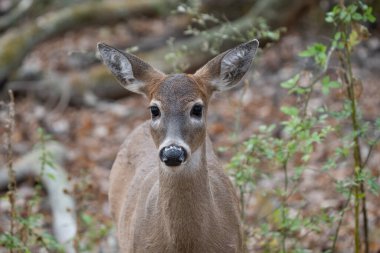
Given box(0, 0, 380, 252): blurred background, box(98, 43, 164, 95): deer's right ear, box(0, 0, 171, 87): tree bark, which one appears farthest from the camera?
box(0, 0, 171, 87): tree bark

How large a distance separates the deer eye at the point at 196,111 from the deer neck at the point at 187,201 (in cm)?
19

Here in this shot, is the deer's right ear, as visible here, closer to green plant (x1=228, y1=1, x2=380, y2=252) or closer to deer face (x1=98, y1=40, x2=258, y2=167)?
deer face (x1=98, y1=40, x2=258, y2=167)

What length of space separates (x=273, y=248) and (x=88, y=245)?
153cm

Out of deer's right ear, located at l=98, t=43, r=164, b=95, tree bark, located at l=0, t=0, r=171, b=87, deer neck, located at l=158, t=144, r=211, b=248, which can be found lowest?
deer neck, located at l=158, t=144, r=211, b=248

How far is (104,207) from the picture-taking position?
8203mm

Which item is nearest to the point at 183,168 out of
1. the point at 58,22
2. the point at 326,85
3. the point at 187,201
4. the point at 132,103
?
the point at 187,201

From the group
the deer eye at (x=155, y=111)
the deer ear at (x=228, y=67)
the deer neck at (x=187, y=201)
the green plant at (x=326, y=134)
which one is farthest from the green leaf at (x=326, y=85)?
the deer eye at (x=155, y=111)

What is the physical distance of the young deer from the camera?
4.20 meters

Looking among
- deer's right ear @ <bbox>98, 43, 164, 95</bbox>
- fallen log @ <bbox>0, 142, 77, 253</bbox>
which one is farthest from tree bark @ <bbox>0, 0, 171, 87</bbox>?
deer's right ear @ <bbox>98, 43, 164, 95</bbox>

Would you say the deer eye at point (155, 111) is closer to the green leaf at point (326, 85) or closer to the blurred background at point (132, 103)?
the green leaf at point (326, 85)

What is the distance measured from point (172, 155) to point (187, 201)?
1.71 feet

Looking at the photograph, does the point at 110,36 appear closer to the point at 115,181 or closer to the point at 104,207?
the point at 104,207

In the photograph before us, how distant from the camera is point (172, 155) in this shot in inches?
155

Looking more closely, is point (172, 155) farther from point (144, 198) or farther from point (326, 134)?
point (326, 134)
